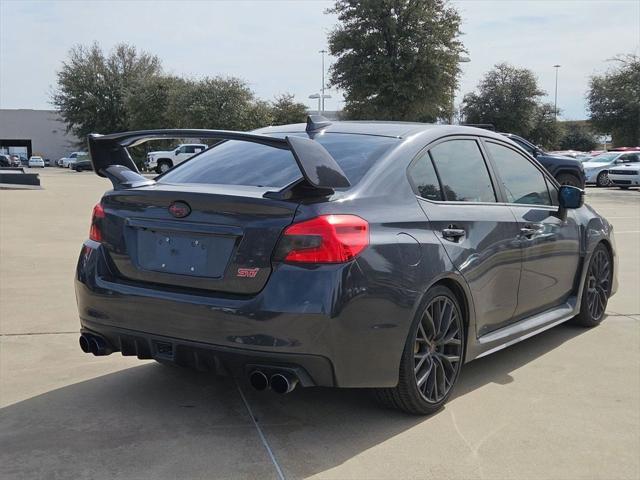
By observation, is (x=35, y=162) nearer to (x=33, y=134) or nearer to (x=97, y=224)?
(x=33, y=134)

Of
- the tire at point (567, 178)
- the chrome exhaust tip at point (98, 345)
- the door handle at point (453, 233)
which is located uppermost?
the door handle at point (453, 233)

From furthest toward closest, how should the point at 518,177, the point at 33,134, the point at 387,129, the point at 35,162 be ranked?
the point at 33,134 → the point at 35,162 → the point at 518,177 → the point at 387,129

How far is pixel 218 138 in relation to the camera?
3678mm

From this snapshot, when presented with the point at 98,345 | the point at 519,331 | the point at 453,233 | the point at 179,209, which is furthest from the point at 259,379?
the point at 519,331

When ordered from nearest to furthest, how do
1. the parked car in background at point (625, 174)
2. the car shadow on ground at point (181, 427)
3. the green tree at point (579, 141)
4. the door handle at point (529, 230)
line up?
the car shadow on ground at point (181, 427)
the door handle at point (529, 230)
the parked car in background at point (625, 174)
the green tree at point (579, 141)

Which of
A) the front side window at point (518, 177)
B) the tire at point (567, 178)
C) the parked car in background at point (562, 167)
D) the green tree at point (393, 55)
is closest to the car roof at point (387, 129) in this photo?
the front side window at point (518, 177)

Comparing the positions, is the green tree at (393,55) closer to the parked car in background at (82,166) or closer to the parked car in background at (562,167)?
the parked car in background at (562,167)

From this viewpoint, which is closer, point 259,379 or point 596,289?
point 259,379

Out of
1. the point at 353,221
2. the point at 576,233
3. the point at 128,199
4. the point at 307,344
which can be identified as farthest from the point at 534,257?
the point at 128,199

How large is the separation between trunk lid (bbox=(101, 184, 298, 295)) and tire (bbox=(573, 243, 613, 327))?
3.31m

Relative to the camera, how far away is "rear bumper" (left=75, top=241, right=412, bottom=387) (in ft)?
10.5

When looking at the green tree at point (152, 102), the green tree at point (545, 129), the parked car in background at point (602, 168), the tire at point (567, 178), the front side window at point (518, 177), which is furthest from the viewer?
the green tree at point (545, 129)

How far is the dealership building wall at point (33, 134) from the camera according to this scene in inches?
3265

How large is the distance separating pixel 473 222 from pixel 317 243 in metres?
1.31
